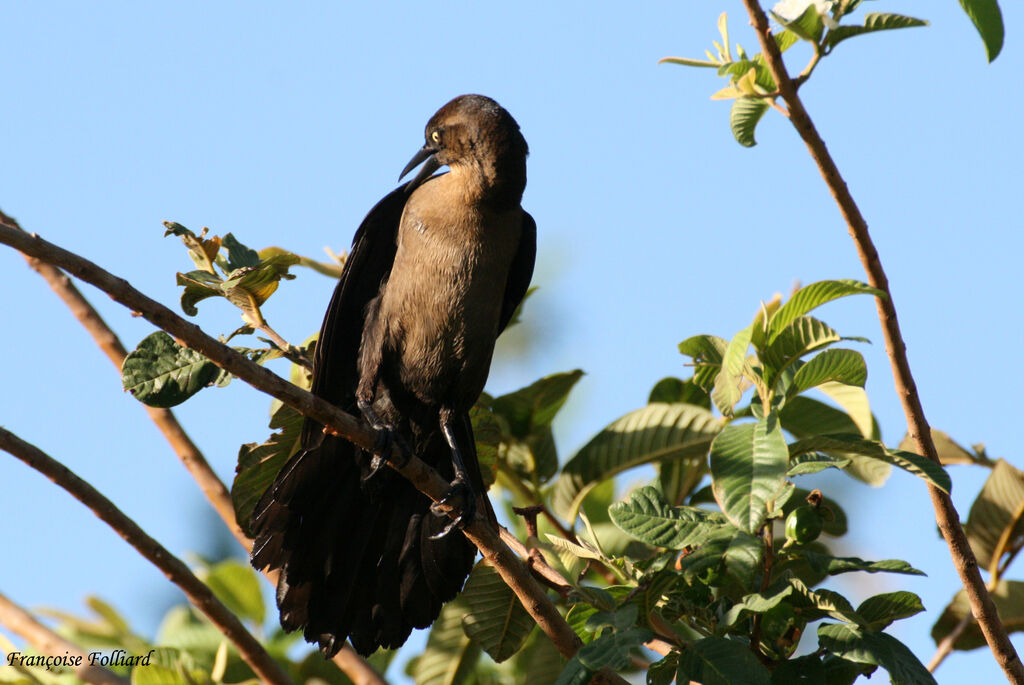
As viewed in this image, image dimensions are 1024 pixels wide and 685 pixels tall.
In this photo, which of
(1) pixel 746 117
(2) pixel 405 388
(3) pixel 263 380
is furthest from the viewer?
(2) pixel 405 388

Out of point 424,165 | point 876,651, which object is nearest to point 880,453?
point 876,651

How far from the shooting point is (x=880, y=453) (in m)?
2.78

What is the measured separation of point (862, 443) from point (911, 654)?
577 mm

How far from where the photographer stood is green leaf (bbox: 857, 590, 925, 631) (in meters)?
2.65

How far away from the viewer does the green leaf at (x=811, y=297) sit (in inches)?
107

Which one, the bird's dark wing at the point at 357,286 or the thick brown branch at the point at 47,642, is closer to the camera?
the thick brown branch at the point at 47,642

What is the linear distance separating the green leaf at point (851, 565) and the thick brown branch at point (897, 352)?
1.07 feet

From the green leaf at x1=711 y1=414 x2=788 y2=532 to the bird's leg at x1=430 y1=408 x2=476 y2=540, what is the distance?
0.88 metres

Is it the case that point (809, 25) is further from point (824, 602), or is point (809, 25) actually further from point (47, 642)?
point (47, 642)

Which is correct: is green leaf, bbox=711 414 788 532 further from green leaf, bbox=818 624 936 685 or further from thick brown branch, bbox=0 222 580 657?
thick brown branch, bbox=0 222 580 657

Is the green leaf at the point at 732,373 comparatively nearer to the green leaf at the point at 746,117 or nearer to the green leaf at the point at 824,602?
the green leaf at the point at 824,602

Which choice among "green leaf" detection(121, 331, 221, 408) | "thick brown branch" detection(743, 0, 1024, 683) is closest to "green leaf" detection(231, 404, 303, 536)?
"green leaf" detection(121, 331, 221, 408)

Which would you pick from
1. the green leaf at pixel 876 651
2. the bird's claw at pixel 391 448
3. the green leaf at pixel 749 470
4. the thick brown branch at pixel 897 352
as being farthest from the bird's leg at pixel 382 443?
the thick brown branch at pixel 897 352

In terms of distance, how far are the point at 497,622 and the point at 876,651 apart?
1.29 meters
